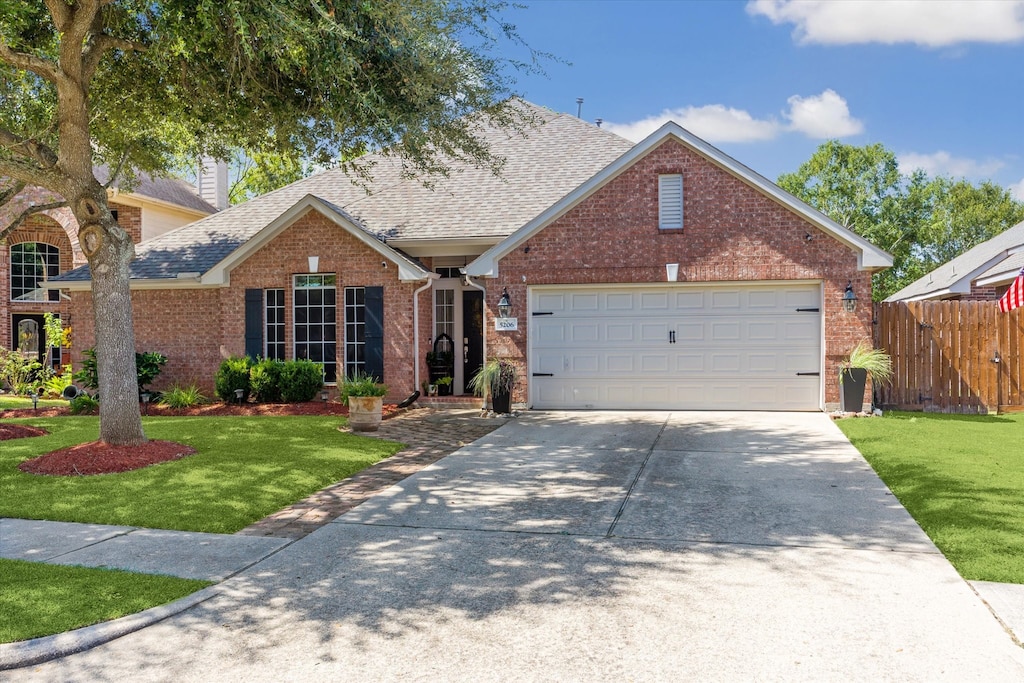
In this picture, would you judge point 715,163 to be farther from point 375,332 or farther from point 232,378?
point 232,378

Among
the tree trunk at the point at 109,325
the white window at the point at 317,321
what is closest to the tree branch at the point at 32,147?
the tree trunk at the point at 109,325

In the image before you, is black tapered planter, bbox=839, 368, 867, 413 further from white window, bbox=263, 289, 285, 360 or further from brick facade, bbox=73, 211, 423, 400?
white window, bbox=263, 289, 285, 360

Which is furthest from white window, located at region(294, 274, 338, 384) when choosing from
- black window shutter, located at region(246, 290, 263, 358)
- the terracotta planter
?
the terracotta planter

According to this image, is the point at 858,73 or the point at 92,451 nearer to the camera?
the point at 92,451

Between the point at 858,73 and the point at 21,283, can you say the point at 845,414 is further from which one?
the point at 858,73

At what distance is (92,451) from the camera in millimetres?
9016

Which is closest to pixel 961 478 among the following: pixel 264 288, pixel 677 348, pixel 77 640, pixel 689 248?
pixel 677 348

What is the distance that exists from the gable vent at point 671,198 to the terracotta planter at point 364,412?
605cm

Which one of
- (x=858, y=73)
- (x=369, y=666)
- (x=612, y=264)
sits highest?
(x=858, y=73)

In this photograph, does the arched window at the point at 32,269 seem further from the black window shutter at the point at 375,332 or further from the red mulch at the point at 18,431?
the black window shutter at the point at 375,332

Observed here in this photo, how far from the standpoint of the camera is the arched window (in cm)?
2248

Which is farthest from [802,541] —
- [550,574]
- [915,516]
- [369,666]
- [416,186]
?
[416,186]

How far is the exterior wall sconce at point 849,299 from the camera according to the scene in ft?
42.2

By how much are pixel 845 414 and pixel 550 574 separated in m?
9.34
